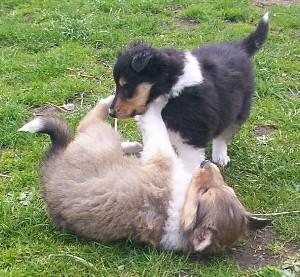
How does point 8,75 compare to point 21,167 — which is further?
point 8,75

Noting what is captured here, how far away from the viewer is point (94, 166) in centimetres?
423

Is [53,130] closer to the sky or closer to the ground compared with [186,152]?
closer to the sky

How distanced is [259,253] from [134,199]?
0.97m

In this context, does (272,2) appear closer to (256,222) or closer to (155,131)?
(155,131)

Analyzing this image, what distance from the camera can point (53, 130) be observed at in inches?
169

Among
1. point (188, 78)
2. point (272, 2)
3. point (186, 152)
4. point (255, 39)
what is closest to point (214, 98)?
point (188, 78)

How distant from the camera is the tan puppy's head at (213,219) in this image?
3904mm

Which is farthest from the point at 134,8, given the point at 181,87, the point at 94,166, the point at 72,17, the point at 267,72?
the point at 94,166

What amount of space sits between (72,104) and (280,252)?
110 inches

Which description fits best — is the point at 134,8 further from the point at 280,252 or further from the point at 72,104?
the point at 280,252

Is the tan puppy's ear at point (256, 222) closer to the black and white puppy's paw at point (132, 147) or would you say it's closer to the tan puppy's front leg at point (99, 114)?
the black and white puppy's paw at point (132, 147)

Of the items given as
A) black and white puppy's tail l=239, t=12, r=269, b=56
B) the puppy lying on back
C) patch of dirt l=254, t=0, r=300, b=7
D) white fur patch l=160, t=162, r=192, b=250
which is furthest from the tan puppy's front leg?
patch of dirt l=254, t=0, r=300, b=7

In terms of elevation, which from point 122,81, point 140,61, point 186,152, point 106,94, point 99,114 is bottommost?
point 106,94

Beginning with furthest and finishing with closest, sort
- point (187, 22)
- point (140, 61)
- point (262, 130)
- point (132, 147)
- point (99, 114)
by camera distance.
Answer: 1. point (187, 22)
2. point (262, 130)
3. point (132, 147)
4. point (99, 114)
5. point (140, 61)
